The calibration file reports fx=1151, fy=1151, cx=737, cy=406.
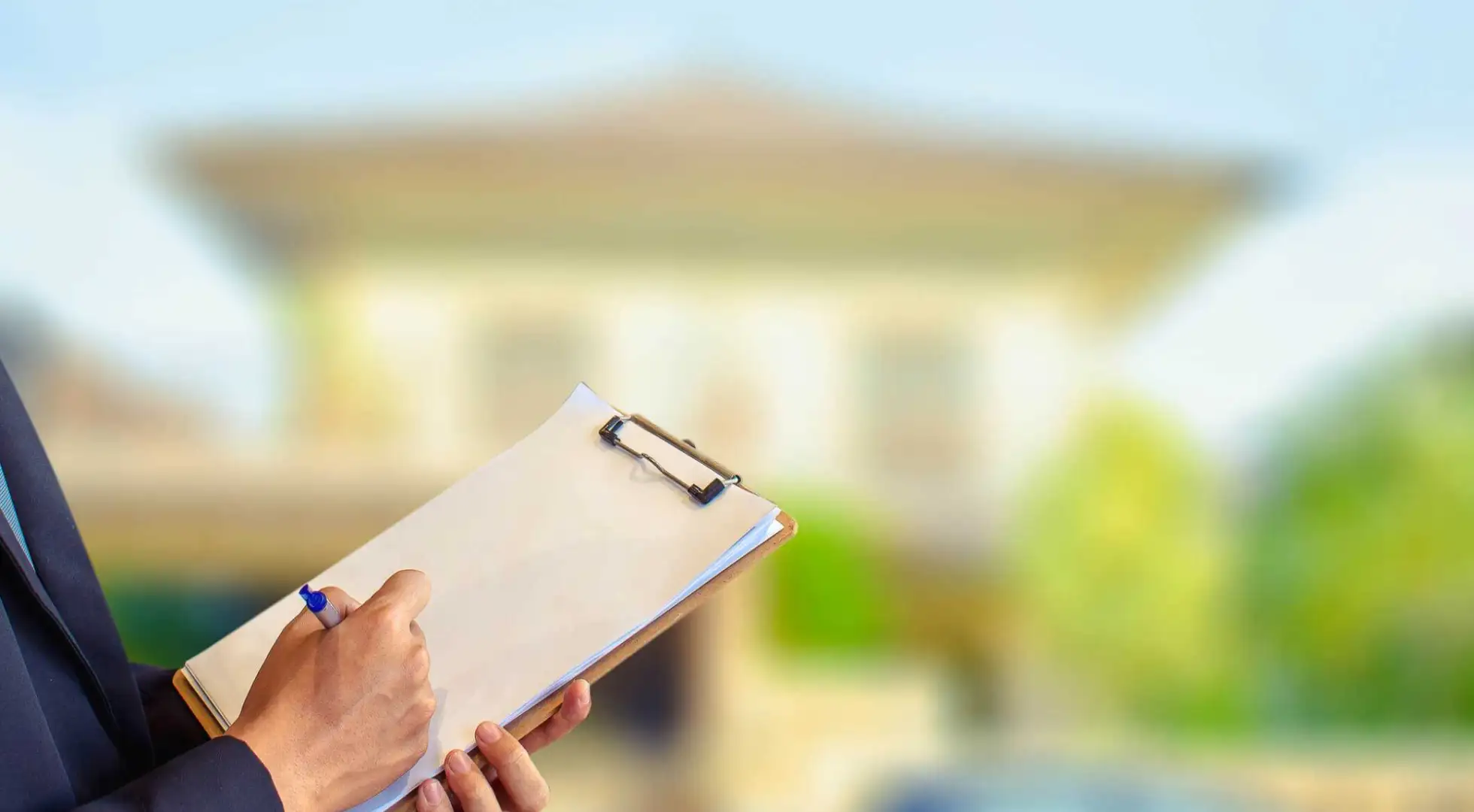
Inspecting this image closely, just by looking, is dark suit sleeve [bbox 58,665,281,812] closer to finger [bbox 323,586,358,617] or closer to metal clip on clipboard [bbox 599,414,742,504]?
finger [bbox 323,586,358,617]

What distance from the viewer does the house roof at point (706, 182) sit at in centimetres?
234

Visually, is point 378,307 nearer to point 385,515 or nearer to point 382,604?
point 385,515

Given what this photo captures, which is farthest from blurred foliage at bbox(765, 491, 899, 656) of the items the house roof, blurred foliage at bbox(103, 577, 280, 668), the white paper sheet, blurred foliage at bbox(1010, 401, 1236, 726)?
the white paper sheet

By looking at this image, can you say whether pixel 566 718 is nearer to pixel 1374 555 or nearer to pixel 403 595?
pixel 403 595

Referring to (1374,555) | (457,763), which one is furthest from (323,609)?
(1374,555)

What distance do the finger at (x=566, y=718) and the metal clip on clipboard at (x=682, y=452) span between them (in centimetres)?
14

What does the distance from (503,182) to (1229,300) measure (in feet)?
5.04

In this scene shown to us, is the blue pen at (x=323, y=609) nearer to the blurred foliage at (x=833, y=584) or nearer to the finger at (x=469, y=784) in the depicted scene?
the finger at (x=469, y=784)

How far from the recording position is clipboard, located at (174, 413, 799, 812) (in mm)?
665

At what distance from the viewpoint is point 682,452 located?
0.78m

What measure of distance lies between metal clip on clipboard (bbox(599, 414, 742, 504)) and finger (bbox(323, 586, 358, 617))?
227 mm

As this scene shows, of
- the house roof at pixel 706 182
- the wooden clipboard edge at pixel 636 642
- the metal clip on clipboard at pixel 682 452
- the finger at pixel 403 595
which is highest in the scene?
the house roof at pixel 706 182

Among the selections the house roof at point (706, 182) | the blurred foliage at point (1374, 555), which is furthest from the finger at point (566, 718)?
the blurred foliage at point (1374, 555)

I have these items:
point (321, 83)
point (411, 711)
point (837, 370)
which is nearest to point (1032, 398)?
point (837, 370)
